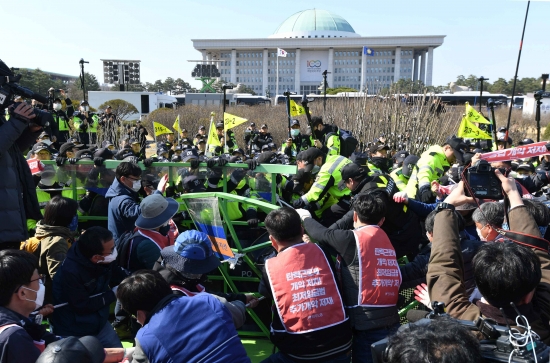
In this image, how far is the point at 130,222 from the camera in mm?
4809

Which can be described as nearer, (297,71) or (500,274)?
(500,274)

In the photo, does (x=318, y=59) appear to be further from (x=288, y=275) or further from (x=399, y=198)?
(x=288, y=275)

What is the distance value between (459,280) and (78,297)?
2.44m

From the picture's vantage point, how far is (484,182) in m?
2.88

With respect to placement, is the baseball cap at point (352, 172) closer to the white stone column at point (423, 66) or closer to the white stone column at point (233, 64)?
the white stone column at point (423, 66)

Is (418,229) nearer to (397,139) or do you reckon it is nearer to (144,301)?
(144,301)

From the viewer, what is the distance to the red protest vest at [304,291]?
→ 291 cm

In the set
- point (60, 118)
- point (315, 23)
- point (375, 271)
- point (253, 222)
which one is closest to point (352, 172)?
point (253, 222)

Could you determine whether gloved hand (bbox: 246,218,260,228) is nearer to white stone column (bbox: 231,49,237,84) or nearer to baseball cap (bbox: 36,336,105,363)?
baseball cap (bbox: 36,336,105,363)

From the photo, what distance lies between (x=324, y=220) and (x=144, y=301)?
124 inches

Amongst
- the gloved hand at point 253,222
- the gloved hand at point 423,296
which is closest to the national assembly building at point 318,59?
the gloved hand at point 253,222

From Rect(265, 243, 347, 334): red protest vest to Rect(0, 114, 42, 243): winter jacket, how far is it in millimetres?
2158

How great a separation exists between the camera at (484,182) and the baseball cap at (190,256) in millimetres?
1606

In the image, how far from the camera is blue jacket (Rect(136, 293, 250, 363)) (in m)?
2.34
